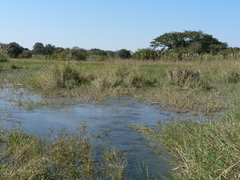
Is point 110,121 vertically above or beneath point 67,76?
beneath

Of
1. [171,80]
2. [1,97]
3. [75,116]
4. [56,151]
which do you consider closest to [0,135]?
[56,151]

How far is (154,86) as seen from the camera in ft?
42.9

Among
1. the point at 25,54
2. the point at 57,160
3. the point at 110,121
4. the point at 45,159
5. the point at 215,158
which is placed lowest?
the point at 25,54

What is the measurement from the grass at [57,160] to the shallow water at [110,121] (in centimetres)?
23

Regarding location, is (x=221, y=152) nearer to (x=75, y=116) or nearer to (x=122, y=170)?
(x=122, y=170)

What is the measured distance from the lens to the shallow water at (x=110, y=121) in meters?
4.65

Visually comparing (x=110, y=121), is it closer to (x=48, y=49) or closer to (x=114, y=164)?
(x=114, y=164)

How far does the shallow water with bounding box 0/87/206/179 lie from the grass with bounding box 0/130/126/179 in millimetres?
234

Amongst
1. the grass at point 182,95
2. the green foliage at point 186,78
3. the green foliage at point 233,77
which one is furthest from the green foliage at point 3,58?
the green foliage at point 233,77

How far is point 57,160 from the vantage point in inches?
170

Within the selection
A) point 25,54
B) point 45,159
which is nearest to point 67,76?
point 45,159

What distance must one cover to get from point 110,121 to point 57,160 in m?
2.98

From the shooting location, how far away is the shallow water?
15.3 ft

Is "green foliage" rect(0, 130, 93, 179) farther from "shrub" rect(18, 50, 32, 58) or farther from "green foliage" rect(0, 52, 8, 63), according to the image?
"shrub" rect(18, 50, 32, 58)
